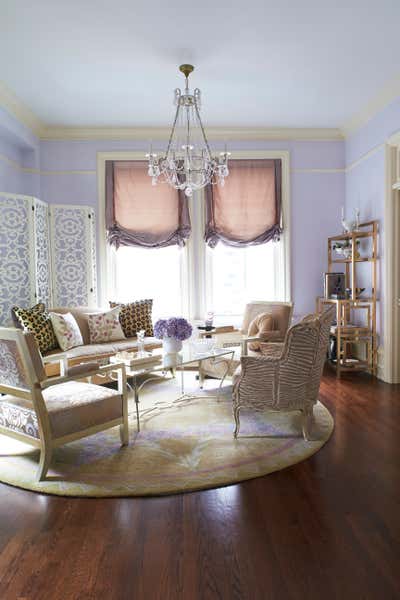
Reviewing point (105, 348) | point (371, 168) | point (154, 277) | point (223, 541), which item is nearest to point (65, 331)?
point (105, 348)

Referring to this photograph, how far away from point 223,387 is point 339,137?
3898 millimetres

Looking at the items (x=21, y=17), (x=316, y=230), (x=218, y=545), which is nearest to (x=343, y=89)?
(x=316, y=230)

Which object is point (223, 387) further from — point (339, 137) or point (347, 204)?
point (339, 137)

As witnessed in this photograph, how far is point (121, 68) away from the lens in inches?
170

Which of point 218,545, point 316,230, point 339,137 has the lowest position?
point 218,545

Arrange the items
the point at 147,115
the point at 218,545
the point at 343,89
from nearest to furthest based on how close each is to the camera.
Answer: the point at 218,545 < the point at 343,89 < the point at 147,115

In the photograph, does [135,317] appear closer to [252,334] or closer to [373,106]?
[252,334]

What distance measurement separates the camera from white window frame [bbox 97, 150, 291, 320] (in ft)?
20.3

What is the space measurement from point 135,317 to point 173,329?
1766 mm

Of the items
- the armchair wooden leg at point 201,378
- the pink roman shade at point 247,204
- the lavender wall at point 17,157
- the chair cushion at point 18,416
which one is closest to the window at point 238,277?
the pink roman shade at point 247,204

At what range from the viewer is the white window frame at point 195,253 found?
6176mm

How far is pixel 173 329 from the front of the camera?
4098mm

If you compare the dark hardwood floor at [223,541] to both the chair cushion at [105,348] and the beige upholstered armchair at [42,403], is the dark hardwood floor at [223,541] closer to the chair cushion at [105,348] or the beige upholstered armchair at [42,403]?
the beige upholstered armchair at [42,403]

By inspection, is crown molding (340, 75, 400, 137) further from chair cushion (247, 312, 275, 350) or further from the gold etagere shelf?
chair cushion (247, 312, 275, 350)
